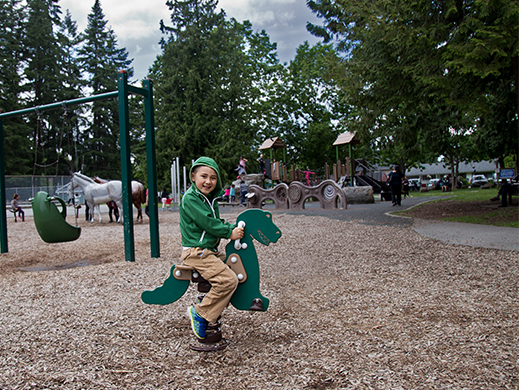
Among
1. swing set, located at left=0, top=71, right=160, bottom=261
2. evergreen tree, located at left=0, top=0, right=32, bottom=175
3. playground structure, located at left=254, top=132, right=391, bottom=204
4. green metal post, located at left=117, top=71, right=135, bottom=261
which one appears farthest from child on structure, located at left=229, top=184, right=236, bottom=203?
evergreen tree, located at left=0, top=0, right=32, bottom=175

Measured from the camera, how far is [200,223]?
8.41ft

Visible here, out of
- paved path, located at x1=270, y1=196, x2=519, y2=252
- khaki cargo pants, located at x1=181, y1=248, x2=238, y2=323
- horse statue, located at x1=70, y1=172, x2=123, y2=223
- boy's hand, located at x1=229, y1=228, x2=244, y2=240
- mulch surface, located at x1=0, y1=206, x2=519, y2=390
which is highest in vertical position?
horse statue, located at x1=70, y1=172, x2=123, y2=223

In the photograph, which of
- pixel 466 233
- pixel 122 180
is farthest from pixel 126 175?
pixel 466 233

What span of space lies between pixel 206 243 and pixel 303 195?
13234 mm

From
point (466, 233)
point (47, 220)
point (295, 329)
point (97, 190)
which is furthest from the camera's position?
point (97, 190)

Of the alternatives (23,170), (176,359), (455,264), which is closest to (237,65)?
(23,170)

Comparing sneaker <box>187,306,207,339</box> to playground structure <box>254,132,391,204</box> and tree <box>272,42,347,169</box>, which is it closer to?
playground structure <box>254,132,391,204</box>

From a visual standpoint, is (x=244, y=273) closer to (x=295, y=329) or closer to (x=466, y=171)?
(x=295, y=329)

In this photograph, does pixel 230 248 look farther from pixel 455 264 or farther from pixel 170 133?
pixel 170 133

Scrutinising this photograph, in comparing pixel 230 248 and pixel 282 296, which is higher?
pixel 230 248

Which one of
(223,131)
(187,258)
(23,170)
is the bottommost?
(187,258)

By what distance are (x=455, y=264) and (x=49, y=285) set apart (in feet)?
17.6

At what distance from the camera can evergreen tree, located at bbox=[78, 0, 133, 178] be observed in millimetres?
41969

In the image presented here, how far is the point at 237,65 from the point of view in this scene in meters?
31.9
